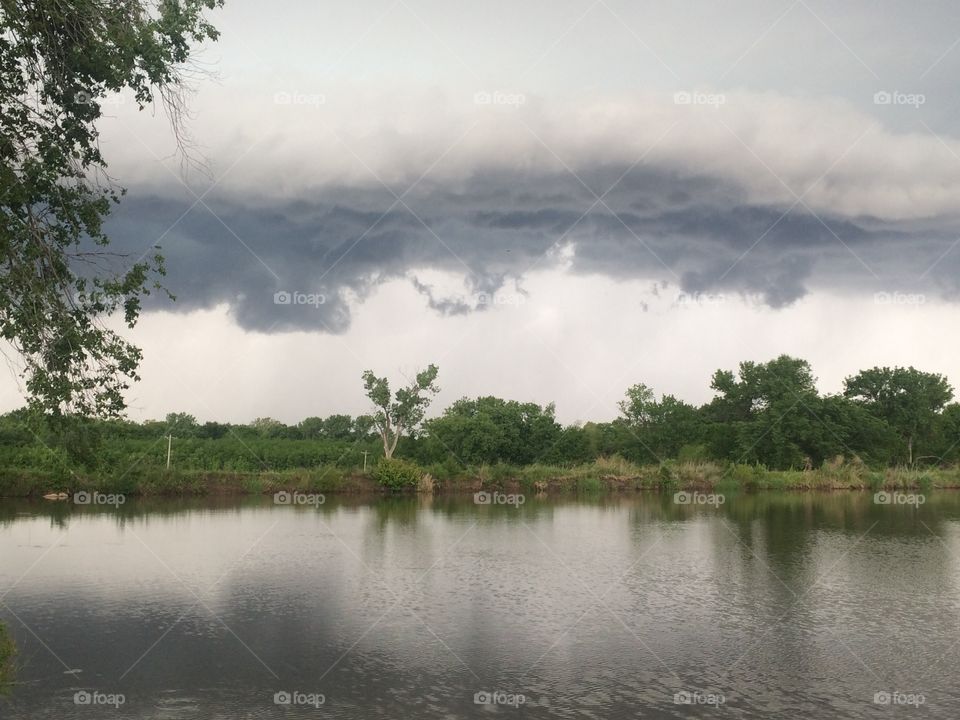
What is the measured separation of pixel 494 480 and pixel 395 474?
22.4ft

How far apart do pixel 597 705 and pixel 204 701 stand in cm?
496

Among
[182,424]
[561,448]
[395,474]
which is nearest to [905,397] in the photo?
[561,448]

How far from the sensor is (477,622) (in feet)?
48.3

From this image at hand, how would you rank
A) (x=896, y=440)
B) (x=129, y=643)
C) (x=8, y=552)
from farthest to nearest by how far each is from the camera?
(x=896, y=440) < (x=8, y=552) < (x=129, y=643)

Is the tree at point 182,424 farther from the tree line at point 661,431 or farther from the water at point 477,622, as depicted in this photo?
the water at point 477,622

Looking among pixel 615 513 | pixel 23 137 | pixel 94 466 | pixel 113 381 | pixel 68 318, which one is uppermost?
pixel 23 137

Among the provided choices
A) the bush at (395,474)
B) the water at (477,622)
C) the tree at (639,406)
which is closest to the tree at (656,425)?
the tree at (639,406)

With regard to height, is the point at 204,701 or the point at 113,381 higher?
the point at 113,381

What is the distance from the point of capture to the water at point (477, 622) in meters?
10.6

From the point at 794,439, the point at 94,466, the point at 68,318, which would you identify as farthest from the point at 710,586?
the point at 794,439

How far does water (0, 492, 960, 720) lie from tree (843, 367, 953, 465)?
69.5 metres

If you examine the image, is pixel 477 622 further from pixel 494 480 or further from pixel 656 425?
pixel 656 425

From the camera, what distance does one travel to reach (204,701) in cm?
1039

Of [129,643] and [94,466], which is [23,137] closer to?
[94,466]
